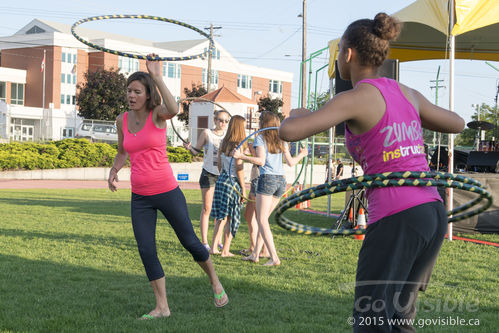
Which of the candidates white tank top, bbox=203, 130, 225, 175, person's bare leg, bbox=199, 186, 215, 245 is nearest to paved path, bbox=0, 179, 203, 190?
person's bare leg, bbox=199, 186, 215, 245

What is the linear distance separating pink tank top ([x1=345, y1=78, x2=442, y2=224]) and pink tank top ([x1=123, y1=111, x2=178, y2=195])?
8.03 ft

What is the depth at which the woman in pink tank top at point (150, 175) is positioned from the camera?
4.84m

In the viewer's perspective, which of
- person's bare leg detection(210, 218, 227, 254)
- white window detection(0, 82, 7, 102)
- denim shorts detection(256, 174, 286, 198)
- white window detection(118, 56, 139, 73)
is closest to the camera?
denim shorts detection(256, 174, 286, 198)

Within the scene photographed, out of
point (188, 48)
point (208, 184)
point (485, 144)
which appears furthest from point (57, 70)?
point (208, 184)

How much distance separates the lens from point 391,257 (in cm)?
260

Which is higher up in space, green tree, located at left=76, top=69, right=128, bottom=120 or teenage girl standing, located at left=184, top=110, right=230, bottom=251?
green tree, located at left=76, top=69, right=128, bottom=120

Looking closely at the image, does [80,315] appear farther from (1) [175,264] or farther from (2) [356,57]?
(2) [356,57]

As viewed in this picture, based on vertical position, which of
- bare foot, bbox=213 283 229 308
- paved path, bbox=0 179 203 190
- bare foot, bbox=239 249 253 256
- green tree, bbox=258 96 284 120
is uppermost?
green tree, bbox=258 96 284 120

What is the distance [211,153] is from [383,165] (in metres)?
6.09

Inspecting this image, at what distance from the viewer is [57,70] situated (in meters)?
59.0

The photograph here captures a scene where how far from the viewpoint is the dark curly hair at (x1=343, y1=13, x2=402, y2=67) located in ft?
8.91

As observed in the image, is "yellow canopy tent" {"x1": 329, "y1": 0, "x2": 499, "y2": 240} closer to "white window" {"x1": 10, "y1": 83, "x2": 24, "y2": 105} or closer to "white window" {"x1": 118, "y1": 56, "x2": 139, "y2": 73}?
"white window" {"x1": 118, "y1": 56, "x2": 139, "y2": 73}

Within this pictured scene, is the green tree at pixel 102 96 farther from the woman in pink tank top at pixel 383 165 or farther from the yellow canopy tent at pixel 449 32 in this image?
the woman in pink tank top at pixel 383 165

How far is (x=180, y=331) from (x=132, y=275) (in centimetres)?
234
